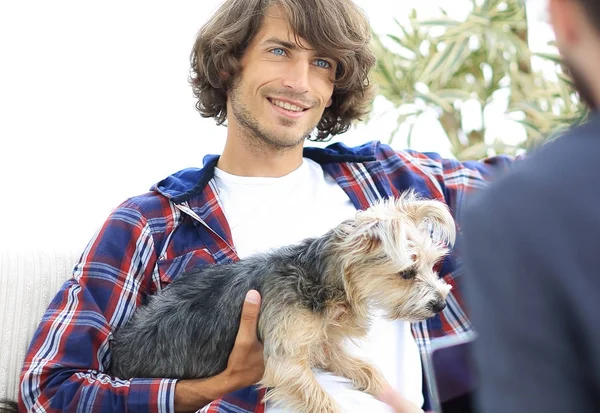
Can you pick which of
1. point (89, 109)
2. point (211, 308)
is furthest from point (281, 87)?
point (89, 109)

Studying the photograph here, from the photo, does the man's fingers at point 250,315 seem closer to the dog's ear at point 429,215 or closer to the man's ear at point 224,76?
the dog's ear at point 429,215

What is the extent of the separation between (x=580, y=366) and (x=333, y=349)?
5.06 ft

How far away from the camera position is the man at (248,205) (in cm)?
206

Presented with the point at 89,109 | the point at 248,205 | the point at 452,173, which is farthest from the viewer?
the point at 89,109

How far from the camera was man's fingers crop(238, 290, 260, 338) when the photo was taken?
6.35ft

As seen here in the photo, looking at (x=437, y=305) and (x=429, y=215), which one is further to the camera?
(x=429, y=215)

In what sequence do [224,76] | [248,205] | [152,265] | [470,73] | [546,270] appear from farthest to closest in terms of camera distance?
[470,73]
[224,76]
[248,205]
[152,265]
[546,270]

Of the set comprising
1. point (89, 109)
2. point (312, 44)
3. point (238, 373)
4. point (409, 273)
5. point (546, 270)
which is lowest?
point (238, 373)

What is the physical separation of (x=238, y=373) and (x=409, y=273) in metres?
0.51

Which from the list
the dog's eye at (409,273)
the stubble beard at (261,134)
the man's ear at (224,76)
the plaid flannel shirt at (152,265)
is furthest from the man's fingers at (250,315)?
the man's ear at (224,76)

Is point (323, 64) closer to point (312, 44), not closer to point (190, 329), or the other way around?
point (312, 44)

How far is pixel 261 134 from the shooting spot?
2545mm

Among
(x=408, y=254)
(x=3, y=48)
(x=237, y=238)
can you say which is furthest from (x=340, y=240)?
(x=3, y=48)

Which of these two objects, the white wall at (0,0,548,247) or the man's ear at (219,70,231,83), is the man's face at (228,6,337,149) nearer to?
the man's ear at (219,70,231,83)
